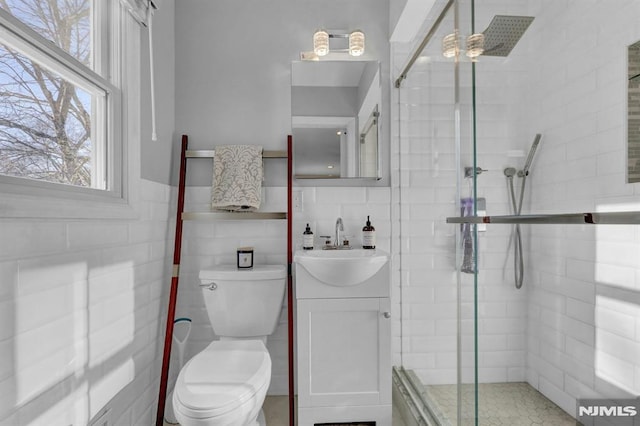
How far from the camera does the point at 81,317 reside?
1237 millimetres

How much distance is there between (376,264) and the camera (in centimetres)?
164

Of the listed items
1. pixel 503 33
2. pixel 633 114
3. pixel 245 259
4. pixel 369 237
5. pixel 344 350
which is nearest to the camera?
pixel 633 114

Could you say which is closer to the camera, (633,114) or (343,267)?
(633,114)

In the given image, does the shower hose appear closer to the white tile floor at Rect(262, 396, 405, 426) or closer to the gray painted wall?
the white tile floor at Rect(262, 396, 405, 426)

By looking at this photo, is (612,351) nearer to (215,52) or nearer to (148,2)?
(148,2)

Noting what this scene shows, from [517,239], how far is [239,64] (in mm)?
1860

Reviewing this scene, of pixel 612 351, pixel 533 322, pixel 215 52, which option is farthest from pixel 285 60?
pixel 612 351

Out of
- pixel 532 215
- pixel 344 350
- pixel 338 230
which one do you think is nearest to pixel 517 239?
pixel 532 215

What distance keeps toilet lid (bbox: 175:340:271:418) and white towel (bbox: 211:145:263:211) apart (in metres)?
0.74

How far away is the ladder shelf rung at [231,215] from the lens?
1960 mm

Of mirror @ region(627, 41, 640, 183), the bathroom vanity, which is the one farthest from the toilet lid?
mirror @ region(627, 41, 640, 183)

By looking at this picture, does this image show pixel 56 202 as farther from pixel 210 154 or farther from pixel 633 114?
pixel 633 114

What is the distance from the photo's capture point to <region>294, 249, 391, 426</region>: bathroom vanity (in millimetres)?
1700

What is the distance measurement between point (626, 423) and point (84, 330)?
Result: 1518 millimetres
